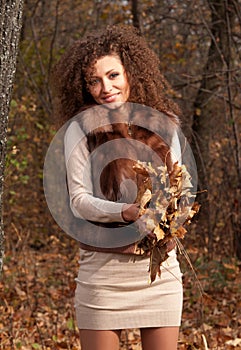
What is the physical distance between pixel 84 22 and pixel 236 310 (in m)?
5.60

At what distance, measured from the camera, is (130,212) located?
2322 mm

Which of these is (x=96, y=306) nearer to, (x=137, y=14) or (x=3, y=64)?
(x=3, y=64)

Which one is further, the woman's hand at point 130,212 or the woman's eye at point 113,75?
the woman's eye at point 113,75

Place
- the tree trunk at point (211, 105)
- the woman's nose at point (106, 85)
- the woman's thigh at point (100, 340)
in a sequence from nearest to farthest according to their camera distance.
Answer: the woman's thigh at point (100, 340), the woman's nose at point (106, 85), the tree trunk at point (211, 105)

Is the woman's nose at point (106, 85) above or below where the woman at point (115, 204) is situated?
above

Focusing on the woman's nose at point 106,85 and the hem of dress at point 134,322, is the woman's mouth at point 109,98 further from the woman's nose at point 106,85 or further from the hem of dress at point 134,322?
the hem of dress at point 134,322

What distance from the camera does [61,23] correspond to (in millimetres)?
9953

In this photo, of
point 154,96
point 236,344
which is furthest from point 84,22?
point 154,96

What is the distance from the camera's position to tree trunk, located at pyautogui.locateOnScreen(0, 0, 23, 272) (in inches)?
103

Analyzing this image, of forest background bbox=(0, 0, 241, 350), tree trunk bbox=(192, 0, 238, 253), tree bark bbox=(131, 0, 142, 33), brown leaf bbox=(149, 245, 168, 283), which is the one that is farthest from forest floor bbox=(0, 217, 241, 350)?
tree bark bbox=(131, 0, 142, 33)

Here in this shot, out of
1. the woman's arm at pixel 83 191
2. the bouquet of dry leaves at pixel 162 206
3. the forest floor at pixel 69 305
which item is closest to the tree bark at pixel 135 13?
the forest floor at pixel 69 305

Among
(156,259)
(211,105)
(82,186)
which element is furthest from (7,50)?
(211,105)

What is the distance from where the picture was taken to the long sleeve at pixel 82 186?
7.77 feet

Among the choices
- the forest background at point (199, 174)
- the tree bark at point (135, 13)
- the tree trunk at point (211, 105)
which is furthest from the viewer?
the tree bark at point (135, 13)
